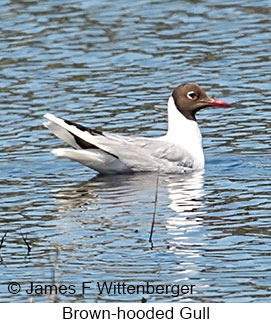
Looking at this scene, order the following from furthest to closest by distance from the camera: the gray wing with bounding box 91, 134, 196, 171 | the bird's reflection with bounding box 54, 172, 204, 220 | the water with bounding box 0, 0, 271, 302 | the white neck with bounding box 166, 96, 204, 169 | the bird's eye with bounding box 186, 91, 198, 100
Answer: the bird's eye with bounding box 186, 91, 198, 100 → the white neck with bounding box 166, 96, 204, 169 → the gray wing with bounding box 91, 134, 196, 171 → the bird's reflection with bounding box 54, 172, 204, 220 → the water with bounding box 0, 0, 271, 302

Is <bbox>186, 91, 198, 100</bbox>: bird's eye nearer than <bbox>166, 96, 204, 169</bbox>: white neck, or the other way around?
<bbox>166, 96, 204, 169</bbox>: white neck

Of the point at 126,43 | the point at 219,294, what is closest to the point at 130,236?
the point at 219,294

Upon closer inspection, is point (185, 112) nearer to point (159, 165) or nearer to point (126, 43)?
point (159, 165)

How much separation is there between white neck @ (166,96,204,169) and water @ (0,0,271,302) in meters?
0.23

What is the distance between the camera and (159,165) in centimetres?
1527

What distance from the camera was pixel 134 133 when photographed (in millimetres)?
16547

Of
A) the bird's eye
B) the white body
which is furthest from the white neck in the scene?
the bird's eye

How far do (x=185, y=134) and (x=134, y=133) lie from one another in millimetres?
947

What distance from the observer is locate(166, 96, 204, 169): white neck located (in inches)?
606

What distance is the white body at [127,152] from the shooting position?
1495cm

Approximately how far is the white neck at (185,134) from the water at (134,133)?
226mm

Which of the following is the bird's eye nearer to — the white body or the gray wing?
the white body

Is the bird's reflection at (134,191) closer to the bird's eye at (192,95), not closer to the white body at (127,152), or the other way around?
the white body at (127,152)

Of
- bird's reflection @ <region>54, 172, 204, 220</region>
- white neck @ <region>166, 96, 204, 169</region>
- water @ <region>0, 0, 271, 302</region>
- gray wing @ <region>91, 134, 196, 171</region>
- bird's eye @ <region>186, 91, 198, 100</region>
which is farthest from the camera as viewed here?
bird's eye @ <region>186, 91, 198, 100</region>
